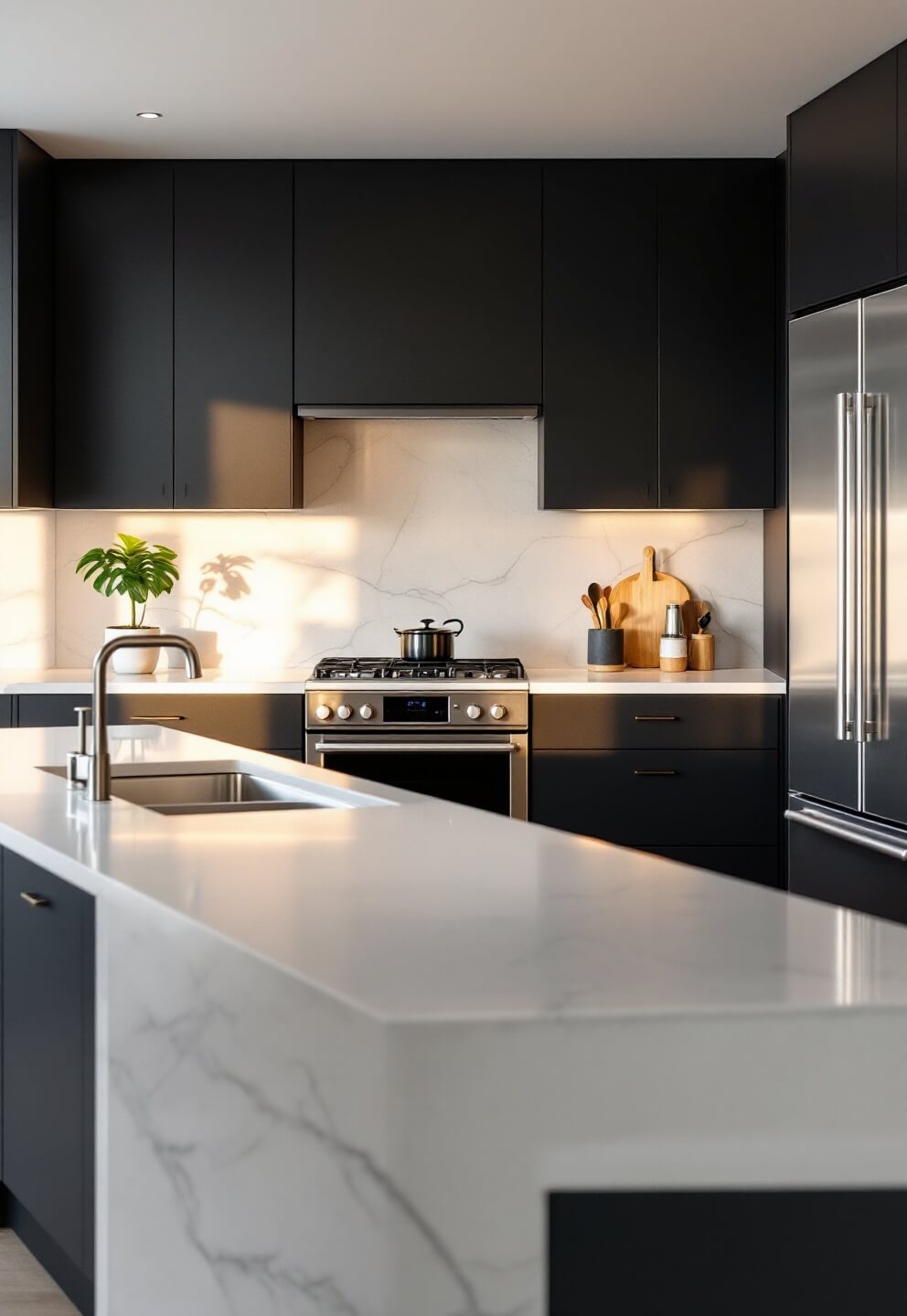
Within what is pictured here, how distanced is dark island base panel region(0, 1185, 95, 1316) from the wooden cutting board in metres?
2.93

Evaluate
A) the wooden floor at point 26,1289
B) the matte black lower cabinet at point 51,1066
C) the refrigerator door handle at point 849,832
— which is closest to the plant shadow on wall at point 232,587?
the refrigerator door handle at point 849,832

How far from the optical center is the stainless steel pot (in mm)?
4656

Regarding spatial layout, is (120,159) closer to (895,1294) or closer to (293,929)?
(293,929)

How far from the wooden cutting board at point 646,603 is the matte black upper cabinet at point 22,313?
2.06 m

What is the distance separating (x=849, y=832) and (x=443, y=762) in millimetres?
1278

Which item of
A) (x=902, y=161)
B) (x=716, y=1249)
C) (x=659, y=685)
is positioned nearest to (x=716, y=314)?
(x=902, y=161)

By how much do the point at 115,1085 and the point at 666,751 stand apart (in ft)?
9.16

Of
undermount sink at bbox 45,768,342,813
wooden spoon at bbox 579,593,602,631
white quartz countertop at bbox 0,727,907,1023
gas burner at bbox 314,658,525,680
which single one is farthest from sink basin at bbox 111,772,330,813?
wooden spoon at bbox 579,593,602,631

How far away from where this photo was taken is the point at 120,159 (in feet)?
15.1

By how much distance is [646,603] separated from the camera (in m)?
5.00

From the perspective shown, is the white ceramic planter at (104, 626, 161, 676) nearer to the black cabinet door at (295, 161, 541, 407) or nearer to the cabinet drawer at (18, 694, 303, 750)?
the cabinet drawer at (18, 694, 303, 750)

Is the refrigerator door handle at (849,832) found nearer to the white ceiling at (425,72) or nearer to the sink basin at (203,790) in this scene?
the sink basin at (203,790)

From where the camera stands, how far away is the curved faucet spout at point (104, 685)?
2.34 meters

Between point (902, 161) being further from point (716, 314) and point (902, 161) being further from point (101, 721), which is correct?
point (101, 721)
